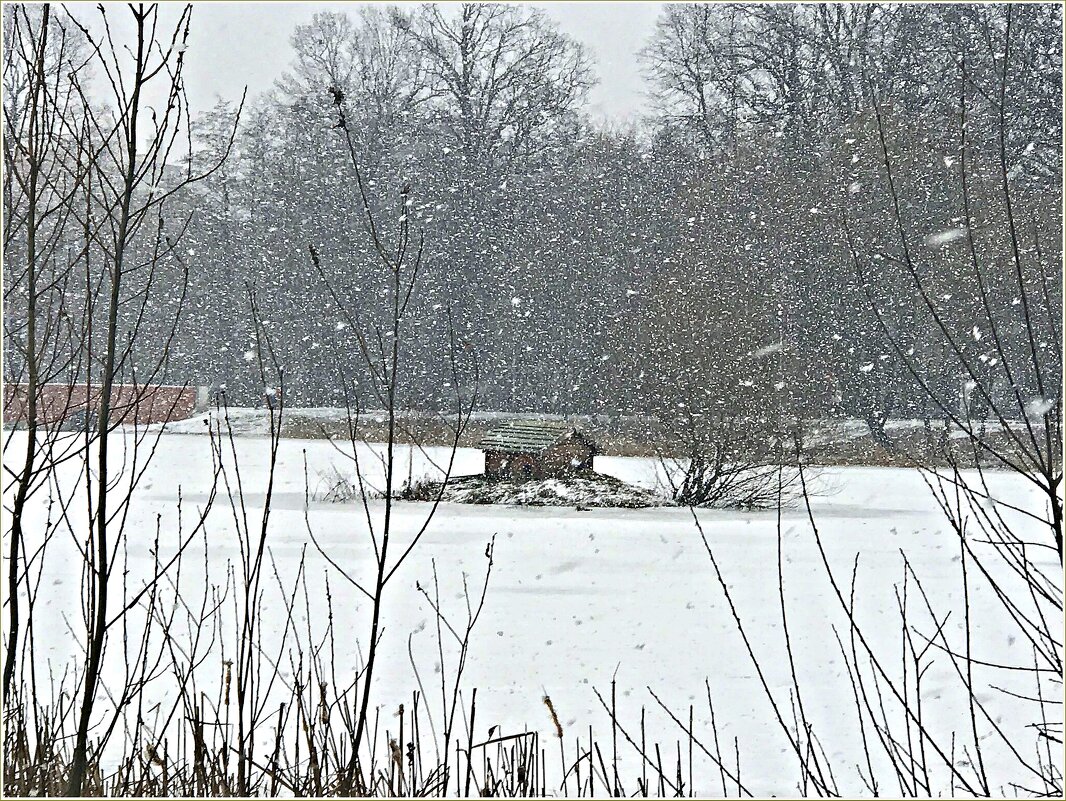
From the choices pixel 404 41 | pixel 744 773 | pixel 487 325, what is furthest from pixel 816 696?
pixel 487 325

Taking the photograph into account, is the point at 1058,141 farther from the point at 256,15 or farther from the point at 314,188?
the point at 256,15

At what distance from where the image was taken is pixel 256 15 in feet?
10.7

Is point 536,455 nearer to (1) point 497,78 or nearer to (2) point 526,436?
(2) point 526,436

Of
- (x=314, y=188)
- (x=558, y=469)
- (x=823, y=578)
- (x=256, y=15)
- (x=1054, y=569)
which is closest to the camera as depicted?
(x=256, y=15)

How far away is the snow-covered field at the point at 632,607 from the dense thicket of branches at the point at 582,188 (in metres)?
5.50

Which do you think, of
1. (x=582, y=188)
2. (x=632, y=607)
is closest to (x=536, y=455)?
(x=632, y=607)

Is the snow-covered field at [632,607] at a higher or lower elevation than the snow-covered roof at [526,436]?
lower

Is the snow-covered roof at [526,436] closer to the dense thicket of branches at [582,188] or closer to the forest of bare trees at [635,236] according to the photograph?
the forest of bare trees at [635,236]

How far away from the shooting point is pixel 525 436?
1037cm

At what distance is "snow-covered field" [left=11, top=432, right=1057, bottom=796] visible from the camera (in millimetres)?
3875

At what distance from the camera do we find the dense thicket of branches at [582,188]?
1548 centimetres

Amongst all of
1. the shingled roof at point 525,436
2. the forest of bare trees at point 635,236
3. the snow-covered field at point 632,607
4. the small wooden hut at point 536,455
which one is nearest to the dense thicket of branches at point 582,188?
the forest of bare trees at point 635,236

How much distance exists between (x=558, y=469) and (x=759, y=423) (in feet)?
6.66

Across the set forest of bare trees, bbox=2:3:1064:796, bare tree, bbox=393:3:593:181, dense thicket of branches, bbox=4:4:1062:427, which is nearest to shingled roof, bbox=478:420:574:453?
forest of bare trees, bbox=2:3:1064:796
